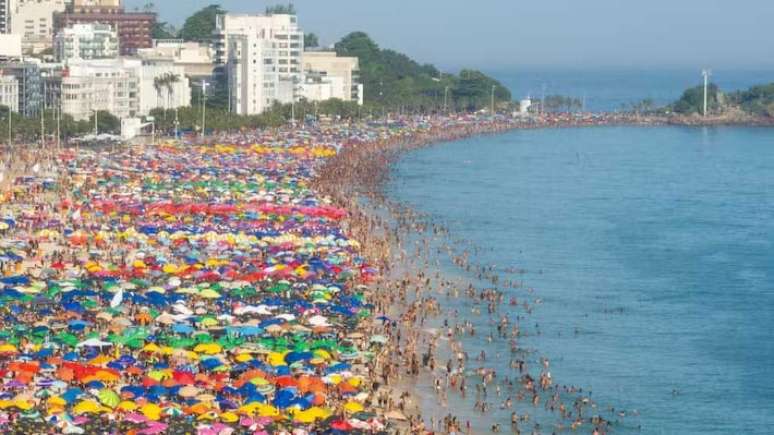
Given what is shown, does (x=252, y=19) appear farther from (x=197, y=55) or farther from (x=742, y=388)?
(x=742, y=388)

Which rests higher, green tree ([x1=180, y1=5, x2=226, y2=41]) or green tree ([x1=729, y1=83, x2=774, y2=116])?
green tree ([x1=180, y1=5, x2=226, y2=41])

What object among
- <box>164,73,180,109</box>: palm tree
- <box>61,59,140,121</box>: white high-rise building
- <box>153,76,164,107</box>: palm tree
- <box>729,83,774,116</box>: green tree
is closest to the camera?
<box>61,59,140,121</box>: white high-rise building

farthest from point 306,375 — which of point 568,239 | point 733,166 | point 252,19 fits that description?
point 252,19

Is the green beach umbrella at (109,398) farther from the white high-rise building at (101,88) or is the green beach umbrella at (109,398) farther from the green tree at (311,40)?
the green tree at (311,40)

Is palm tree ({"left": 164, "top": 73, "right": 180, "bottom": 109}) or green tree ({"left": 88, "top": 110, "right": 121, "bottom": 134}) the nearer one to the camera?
green tree ({"left": 88, "top": 110, "right": 121, "bottom": 134})

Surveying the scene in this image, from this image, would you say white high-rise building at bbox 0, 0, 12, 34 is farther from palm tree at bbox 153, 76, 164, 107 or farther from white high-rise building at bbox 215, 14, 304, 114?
palm tree at bbox 153, 76, 164, 107

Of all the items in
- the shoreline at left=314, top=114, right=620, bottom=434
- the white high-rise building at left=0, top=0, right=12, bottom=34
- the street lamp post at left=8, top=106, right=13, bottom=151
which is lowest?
the shoreline at left=314, top=114, right=620, bottom=434

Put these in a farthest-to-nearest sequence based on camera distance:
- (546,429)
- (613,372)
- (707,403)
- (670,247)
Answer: (670,247) → (613,372) → (707,403) → (546,429)

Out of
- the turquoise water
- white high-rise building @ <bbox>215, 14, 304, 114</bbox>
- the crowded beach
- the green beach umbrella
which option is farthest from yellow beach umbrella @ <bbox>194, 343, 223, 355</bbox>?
white high-rise building @ <bbox>215, 14, 304, 114</bbox>
